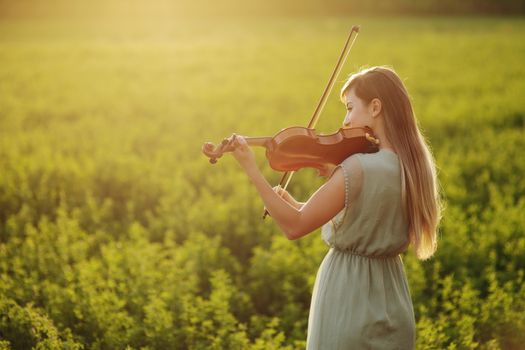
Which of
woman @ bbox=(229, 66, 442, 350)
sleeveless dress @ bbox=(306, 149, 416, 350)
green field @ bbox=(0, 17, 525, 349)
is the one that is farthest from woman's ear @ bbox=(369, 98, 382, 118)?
green field @ bbox=(0, 17, 525, 349)

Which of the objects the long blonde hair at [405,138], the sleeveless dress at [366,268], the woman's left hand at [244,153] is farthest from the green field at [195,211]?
the woman's left hand at [244,153]

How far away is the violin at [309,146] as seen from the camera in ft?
10.0

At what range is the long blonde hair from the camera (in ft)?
9.85

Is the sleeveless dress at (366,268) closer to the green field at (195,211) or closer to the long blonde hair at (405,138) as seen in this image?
the long blonde hair at (405,138)

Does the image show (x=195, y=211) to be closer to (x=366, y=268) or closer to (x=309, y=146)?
(x=309, y=146)

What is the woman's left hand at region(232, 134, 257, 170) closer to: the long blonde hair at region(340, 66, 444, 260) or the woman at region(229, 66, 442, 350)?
the woman at region(229, 66, 442, 350)

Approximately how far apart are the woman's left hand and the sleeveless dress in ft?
1.31

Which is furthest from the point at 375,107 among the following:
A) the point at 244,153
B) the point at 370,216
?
the point at 244,153

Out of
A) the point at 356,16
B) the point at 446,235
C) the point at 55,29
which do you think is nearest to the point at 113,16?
the point at 55,29

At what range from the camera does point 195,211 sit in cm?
734

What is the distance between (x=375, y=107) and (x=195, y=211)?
4556mm

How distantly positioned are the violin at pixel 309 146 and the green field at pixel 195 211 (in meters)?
Result: 0.62

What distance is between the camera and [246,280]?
255 inches

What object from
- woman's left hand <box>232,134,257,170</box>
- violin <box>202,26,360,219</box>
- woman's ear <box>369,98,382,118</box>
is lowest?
woman's left hand <box>232,134,257,170</box>
